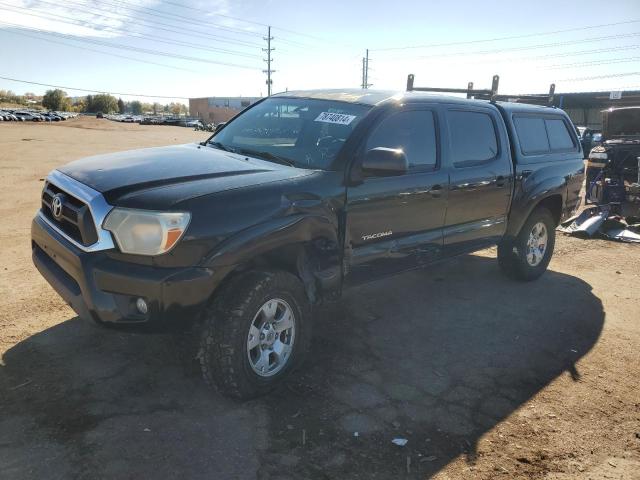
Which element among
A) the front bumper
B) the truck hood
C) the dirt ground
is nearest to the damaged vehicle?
the dirt ground

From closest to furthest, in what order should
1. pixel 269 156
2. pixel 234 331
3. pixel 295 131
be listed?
pixel 234 331 → pixel 269 156 → pixel 295 131

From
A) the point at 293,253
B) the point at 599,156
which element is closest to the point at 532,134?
the point at 293,253

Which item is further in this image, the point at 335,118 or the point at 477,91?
the point at 477,91

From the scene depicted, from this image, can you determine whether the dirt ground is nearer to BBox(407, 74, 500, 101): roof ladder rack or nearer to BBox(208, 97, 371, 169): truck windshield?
BBox(208, 97, 371, 169): truck windshield

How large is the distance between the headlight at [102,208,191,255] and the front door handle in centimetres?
219

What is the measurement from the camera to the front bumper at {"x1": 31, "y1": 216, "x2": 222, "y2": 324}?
109 inches

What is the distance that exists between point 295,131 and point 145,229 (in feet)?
5.50

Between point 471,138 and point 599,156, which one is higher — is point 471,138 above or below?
above

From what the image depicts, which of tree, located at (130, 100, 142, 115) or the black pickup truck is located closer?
the black pickup truck

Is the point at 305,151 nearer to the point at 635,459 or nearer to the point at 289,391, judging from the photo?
the point at 289,391

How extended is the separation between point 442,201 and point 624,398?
194cm

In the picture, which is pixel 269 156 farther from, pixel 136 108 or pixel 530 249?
pixel 136 108

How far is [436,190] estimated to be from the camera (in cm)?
429

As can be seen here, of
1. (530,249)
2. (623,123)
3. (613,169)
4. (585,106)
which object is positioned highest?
(585,106)
